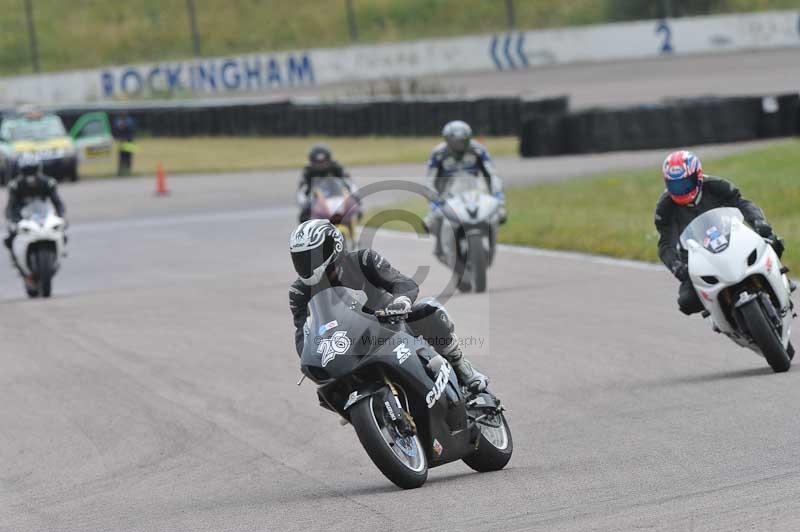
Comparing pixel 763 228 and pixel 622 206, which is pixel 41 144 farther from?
pixel 763 228

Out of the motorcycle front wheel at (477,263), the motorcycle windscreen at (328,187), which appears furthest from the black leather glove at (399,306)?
the motorcycle windscreen at (328,187)

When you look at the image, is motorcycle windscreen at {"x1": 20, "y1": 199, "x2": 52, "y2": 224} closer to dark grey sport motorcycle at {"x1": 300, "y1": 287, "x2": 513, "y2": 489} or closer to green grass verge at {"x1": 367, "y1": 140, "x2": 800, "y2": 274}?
green grass verge at {"x1": 367, "y1": 140, "x2": 800, "y2": 274}

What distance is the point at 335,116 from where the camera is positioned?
39.5 meters

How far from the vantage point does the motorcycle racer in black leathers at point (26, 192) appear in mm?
17609

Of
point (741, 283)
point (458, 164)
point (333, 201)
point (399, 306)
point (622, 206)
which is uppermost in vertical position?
point (399, 306)

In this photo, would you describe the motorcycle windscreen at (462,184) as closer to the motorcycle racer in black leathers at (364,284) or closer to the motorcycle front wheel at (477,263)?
the motorcycle front wheel at (477,263)

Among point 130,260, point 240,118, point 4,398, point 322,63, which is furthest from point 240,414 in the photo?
point 322,63

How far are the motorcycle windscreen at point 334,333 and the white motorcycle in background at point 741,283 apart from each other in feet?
11.1

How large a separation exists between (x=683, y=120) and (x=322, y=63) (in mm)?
26936

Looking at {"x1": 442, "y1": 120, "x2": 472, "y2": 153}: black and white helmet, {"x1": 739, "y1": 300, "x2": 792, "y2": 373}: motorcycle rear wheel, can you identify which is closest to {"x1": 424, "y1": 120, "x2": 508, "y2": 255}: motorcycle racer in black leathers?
{"x1": 442, "y1": 120, "x2": 472, "y2": 153}: black and white helmet

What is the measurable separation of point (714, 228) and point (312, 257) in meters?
3.75

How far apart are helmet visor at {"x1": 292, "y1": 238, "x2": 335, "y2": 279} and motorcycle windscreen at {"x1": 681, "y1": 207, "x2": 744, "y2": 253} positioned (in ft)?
11.8

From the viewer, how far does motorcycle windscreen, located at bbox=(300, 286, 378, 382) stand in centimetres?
695

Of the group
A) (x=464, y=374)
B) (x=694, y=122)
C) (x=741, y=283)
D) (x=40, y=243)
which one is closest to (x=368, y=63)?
(x=694, y=122)
